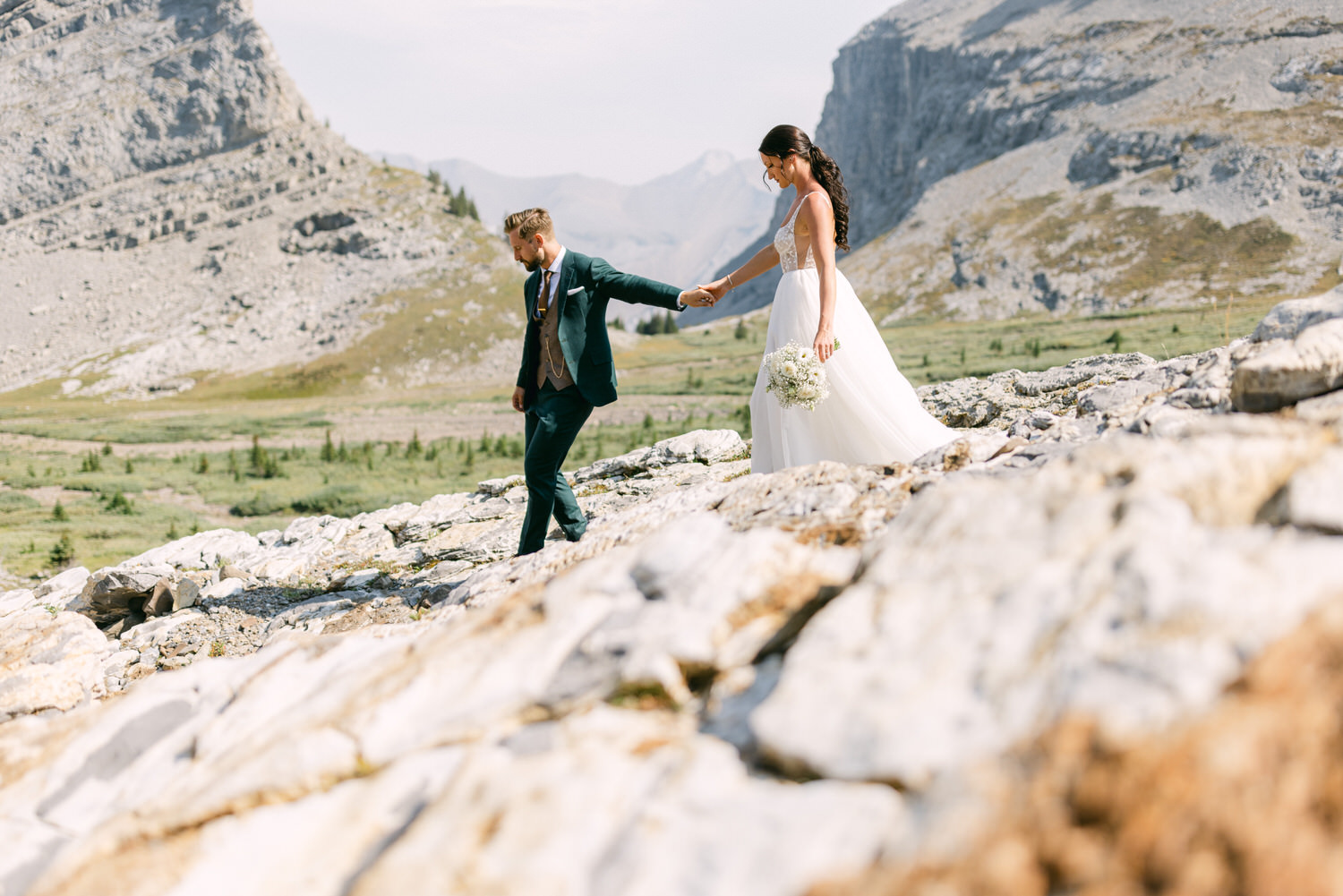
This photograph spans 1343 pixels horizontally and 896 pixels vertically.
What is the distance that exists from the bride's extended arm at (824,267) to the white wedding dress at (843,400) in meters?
0.14

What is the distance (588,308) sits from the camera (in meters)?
7.44

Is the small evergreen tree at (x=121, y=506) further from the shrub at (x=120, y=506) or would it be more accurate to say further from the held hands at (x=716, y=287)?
the held hands at (x=716, y=287)

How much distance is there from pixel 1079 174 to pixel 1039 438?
121663mm

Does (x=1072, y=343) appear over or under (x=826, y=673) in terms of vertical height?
over

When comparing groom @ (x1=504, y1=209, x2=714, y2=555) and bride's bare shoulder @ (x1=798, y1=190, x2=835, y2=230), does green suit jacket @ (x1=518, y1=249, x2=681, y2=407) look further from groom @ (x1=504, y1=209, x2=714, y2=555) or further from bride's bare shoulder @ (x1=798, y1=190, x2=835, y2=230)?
bride's bare shoulder @ (x1=798, y1=190, x2=835, y2=230)

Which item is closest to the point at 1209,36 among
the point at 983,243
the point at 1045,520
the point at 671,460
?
the point at 983,243

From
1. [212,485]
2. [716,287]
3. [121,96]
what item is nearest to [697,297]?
[716,287]

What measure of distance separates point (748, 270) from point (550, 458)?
2.95 meters

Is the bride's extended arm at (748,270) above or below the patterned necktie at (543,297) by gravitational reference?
above

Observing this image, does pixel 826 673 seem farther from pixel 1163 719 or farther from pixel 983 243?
pixel 983 243

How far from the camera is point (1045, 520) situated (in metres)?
3.23

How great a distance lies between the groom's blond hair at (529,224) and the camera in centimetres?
718

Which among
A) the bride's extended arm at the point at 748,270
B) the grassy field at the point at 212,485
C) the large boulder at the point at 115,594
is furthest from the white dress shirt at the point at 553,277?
the grassy field at the point at 212,485

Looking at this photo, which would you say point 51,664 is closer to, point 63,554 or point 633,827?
point 633,827
